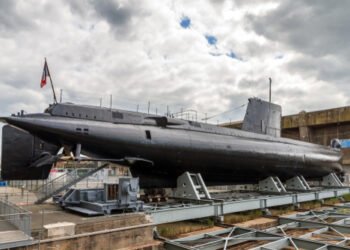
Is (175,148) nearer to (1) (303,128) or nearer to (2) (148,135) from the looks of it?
(2) (148,135)

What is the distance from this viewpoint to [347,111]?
34656 mm

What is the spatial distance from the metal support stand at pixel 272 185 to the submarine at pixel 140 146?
37 centimetres

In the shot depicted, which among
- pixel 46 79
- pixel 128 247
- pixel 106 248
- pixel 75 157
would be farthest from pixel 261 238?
pixel 46 79

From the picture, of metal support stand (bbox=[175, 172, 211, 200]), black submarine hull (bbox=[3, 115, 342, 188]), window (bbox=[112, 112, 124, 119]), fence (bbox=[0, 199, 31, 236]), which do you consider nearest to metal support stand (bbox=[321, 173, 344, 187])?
black submarine hull (bbox=[3, 115, 342, 188])

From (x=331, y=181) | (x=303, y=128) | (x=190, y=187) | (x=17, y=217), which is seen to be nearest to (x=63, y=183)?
(x=190, y=187)

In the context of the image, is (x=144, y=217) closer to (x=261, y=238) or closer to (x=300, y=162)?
(x=261, y=238)

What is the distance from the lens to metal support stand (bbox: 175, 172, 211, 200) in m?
12.9

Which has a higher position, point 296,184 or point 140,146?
point 140,146

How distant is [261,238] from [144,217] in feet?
13.1

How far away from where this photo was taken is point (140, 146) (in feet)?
38.4

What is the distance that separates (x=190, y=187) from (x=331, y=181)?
1560cm

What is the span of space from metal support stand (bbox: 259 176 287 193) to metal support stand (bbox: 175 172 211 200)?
566 centimetres

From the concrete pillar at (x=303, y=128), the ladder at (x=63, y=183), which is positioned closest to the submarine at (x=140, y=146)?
the ladder at (x=63, y=183)

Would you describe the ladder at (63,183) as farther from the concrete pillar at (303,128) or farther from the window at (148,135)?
the concrete pillar at (303,128)
